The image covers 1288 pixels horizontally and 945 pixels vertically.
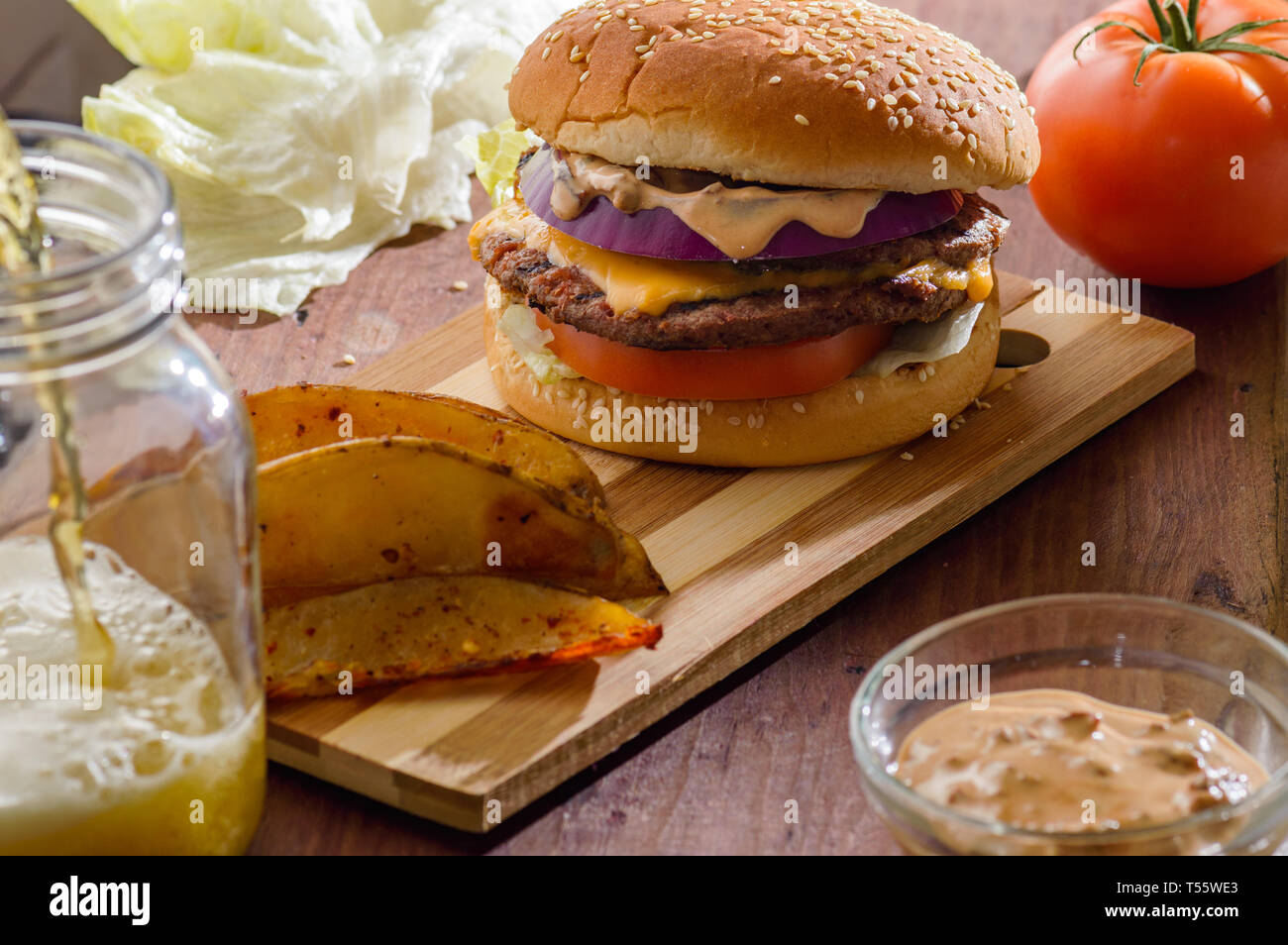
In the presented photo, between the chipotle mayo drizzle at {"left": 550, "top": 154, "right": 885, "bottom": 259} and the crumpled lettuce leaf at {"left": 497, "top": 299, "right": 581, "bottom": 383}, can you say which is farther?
the crumpled lettuce leaf at {"left": 497, "top": 299, "right": 581, "bottom": 383}

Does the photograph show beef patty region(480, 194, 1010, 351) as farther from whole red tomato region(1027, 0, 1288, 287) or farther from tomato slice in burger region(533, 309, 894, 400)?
whole red tomato region(1027, 0, 1288, 287)

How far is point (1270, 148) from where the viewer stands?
8.91 feet

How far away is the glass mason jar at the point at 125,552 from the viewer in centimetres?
139

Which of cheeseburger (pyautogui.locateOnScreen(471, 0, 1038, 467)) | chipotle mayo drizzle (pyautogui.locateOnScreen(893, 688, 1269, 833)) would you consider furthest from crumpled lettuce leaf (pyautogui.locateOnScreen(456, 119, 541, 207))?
chipotle mayo drizzle (pyautogui.locateOnScreen(893, 688, 1269, 833))

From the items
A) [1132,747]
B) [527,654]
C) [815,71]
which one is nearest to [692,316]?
[815,71]

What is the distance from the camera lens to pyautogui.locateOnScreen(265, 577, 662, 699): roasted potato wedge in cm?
185

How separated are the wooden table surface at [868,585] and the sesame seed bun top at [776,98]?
570mm

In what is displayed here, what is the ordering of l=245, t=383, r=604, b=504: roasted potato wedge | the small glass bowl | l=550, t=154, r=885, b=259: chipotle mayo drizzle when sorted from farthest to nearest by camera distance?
l=550, t=154, r=885, b=259: chipotle mayo drizzle
l=245, t=383, r=604, b=504: roasted potato wedge
the small glass bowl

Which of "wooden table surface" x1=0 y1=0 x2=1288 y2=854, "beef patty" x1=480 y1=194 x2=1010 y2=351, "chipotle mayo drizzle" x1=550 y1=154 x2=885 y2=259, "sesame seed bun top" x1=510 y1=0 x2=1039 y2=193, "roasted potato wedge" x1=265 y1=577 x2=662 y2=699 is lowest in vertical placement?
"wooden table surface" x1=0 y1=0 x2=1288 y2=854

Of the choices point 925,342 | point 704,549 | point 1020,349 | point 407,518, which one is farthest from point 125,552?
point 1020,349

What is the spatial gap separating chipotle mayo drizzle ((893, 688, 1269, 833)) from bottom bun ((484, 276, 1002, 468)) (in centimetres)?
81
